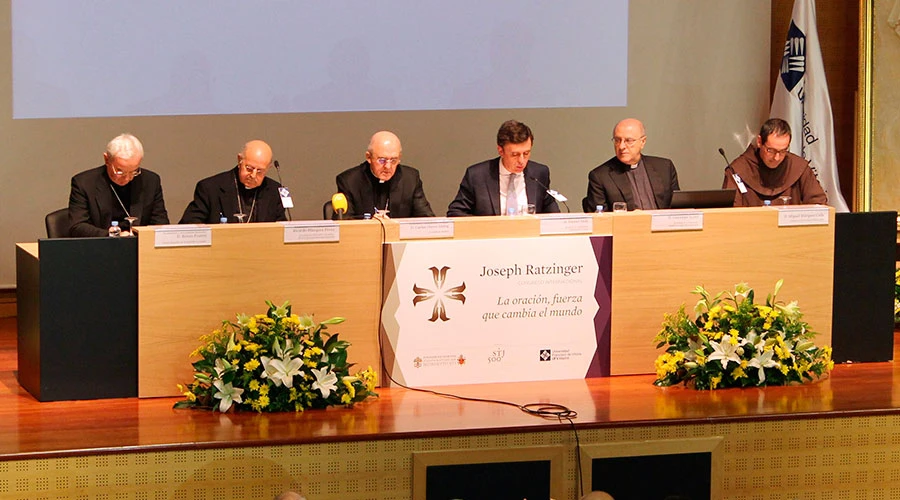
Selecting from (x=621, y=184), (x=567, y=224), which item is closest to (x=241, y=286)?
(x=567, y=224)

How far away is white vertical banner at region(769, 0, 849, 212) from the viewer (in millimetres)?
7613

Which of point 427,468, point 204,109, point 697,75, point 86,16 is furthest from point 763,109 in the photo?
point 427,468

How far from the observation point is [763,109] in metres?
7.85

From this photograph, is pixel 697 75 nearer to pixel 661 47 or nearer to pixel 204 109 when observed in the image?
pixel 661 47

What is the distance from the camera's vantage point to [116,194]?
582 centimetres

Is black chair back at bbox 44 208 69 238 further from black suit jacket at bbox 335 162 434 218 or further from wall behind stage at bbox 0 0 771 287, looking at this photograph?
black suit jacket at bbox 335 162 434 218

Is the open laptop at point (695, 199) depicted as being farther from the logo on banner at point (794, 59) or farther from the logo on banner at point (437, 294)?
the logo on banner at point (794, 59)

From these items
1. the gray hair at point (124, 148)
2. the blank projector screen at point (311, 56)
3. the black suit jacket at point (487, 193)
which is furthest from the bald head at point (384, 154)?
the blank projector screen at point (311, 56)

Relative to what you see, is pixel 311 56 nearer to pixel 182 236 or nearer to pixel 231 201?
pixel 231 201

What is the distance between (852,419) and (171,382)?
2.40m

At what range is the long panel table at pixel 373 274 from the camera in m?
4.49

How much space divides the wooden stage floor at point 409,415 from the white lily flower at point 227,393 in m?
0.05

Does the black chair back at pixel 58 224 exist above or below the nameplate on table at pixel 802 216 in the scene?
below

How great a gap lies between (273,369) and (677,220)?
165 centimetres
